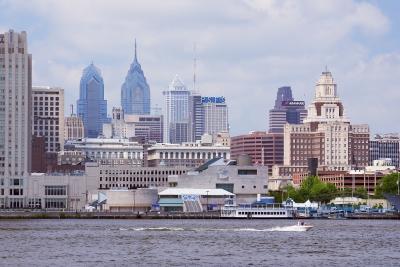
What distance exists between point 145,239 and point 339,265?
44.4m

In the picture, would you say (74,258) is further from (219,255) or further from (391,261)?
(391,261)

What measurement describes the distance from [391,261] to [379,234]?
55499 mm

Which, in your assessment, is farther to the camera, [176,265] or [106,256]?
[106,256]

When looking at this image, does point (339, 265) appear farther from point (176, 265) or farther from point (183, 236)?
point (183, 236)

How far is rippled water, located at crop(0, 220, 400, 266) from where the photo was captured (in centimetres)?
12012

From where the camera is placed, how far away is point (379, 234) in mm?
175375

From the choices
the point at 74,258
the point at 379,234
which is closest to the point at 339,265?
the point at 74,258

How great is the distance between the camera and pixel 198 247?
140375mm

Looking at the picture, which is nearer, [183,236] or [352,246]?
[352,246]

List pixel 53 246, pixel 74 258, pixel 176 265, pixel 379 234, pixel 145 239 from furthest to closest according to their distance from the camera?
pixel 379 234 < pixel 145 239 < pixel 53 246 < pixel 74 258 < pixel 176 265

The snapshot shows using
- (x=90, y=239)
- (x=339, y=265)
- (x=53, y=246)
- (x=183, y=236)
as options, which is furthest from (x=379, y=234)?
(x=339, y=265)

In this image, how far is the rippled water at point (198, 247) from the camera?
120m

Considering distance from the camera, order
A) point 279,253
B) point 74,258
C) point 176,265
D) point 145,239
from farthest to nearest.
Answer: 1. point 145,239
2. point 279,253
3. point 74,258
4. point 176,265

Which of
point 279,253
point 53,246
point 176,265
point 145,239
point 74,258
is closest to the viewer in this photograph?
point 176,265
